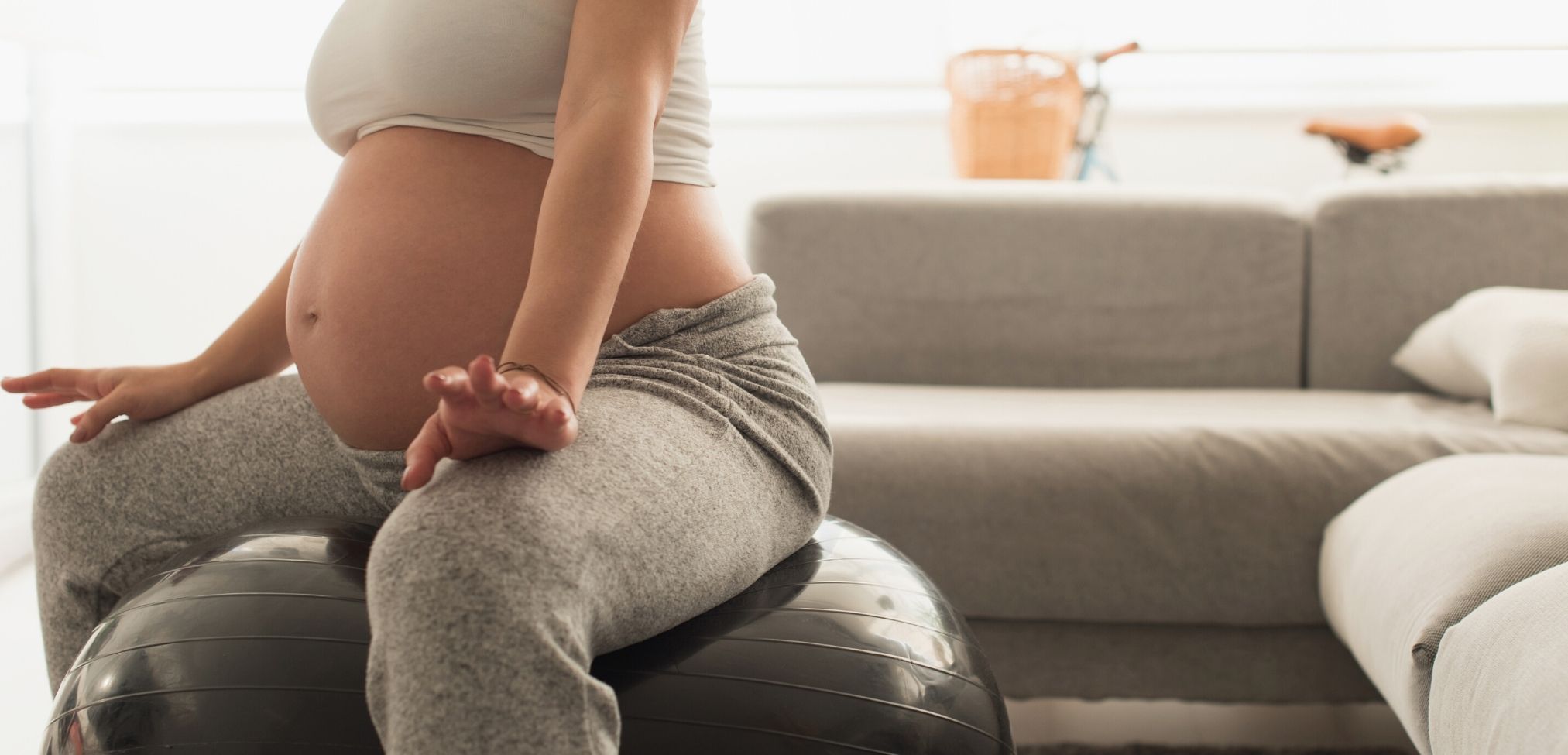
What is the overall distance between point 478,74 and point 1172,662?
1073 mm

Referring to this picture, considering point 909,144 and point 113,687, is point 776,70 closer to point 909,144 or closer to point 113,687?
point 909,144

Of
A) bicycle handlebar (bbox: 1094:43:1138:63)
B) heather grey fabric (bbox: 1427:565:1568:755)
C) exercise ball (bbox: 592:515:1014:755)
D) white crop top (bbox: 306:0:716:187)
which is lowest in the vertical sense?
heather grey fabric (bbox: 1427:565:1568:755)

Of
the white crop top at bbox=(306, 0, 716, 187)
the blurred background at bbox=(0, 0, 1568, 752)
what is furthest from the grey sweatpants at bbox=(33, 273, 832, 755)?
the blurred background at bbox=(0, 0, 1568, 752)

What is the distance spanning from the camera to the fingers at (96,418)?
91 cm

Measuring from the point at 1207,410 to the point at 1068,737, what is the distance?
487 mm

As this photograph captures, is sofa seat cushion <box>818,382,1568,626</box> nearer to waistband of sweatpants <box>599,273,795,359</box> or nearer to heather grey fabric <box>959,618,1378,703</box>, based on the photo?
heather grey fabric <box>959,618,1378,703</box>

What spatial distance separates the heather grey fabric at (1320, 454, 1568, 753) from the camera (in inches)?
34.7

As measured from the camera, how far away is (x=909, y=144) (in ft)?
9.48

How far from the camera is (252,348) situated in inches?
39.4

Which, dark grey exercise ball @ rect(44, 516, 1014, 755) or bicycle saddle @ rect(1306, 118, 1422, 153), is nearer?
dark grey exercise ball @ rect(44, 516, 1014, 755)

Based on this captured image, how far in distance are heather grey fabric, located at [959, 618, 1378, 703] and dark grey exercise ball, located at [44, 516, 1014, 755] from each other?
0.70 meters

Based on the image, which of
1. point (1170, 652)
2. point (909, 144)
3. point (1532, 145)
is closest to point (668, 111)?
point (1170, 652)

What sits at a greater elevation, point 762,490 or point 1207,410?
point 762,490

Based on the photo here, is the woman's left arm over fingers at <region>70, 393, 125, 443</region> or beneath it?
over
